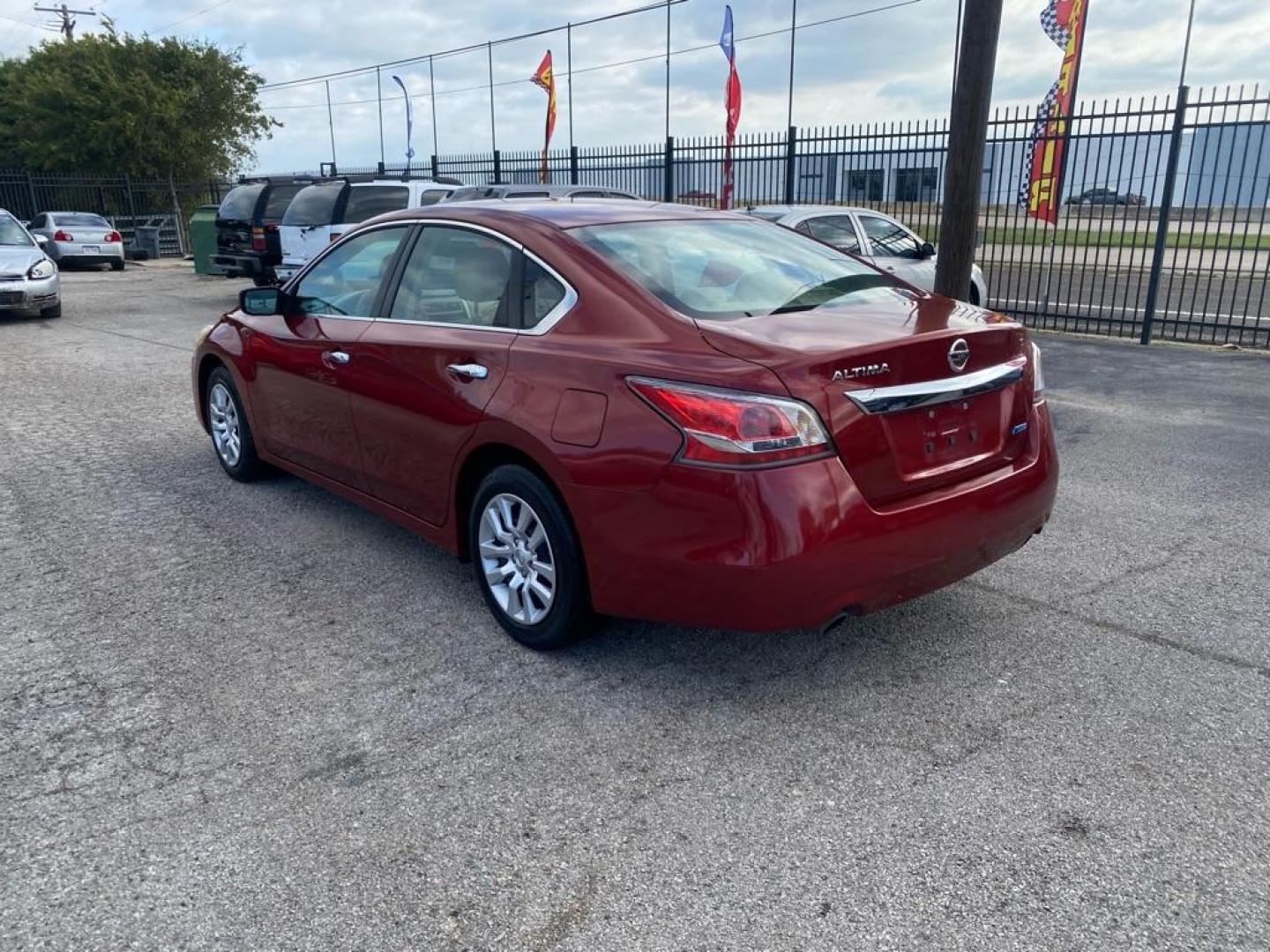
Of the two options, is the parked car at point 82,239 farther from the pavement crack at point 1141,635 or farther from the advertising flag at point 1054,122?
the pavement crack at point 1141,635

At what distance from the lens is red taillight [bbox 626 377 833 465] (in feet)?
9.58

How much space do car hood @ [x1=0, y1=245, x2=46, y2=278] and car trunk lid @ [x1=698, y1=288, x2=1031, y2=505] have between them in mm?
13650

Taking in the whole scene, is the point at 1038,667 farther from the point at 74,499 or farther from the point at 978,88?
the point at 978,88

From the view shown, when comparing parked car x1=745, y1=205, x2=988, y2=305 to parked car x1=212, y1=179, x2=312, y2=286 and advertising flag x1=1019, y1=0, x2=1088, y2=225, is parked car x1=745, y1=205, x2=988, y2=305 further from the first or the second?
parked car x1=212, y1=179, x2=312, y2=286

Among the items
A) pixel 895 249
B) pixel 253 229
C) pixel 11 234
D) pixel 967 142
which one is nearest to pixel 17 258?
pixel 11 234

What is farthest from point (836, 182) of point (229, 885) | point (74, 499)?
point (229, 885)

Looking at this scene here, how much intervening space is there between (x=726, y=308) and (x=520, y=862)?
1.96 metres

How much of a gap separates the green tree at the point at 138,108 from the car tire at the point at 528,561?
107 ft

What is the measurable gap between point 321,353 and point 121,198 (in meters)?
32.9

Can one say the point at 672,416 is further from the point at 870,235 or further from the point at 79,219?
the point at 79,219

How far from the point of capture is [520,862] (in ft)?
8.43

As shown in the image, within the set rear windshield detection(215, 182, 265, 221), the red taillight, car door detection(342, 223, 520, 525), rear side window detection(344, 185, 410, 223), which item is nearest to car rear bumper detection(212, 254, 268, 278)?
rear windshield detection(215, 182, 265, 221)

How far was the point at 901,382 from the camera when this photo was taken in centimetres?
313

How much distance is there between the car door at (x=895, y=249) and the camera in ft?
36.1
